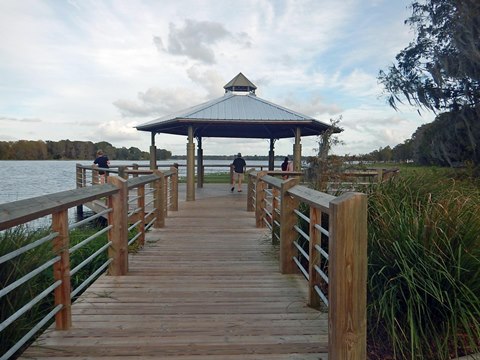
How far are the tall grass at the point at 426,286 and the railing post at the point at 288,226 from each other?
1305mm

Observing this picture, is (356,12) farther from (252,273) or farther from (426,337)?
(426,337)

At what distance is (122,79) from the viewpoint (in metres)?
13.5

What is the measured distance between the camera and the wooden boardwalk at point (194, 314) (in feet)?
8.77

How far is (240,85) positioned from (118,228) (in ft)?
40.0

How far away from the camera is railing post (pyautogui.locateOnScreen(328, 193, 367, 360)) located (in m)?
2.31

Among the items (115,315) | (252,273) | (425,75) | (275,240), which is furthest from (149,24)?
(425,75)

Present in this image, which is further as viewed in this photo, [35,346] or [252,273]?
[252,273]

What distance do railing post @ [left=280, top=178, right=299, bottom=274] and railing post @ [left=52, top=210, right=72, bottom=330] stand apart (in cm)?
234

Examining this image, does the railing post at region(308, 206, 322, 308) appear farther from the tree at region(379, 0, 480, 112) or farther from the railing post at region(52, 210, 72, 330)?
the tree at region(379, 0, 480, 112)

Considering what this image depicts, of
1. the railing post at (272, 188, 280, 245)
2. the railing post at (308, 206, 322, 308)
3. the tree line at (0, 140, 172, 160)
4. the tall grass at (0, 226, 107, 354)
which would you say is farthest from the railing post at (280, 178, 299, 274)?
the tree line at (0, 140, 172, 160)

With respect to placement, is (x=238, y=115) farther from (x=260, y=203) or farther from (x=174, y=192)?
(x=260, y=203)

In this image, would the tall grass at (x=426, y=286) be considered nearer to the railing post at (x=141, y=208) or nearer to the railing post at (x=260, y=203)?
the railing post at (x=141, y=208)

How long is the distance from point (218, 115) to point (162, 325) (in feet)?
33.1

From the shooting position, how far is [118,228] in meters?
4.25
